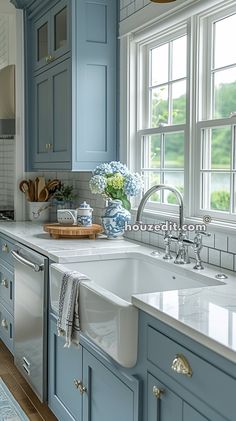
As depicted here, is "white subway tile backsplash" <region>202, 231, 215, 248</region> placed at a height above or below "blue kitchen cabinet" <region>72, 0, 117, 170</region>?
below

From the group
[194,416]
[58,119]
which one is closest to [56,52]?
[58,119]

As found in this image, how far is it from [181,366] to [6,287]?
2.45 meters

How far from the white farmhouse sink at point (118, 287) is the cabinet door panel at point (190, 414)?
12.9 inches

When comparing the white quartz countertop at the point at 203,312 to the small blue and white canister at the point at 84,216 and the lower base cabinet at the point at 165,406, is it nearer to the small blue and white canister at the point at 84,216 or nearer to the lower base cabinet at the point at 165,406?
the lower base cabinet at the point at 165,406

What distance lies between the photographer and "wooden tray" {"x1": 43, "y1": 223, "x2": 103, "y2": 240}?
3215mm

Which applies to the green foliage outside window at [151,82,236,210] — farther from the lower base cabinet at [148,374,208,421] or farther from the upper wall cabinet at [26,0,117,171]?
the lower base cabinet at [148,374,208,421]

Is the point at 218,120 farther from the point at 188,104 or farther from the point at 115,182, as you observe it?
the point at 115,182

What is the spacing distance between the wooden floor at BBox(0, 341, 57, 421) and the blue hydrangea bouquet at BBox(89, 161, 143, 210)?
1.29m

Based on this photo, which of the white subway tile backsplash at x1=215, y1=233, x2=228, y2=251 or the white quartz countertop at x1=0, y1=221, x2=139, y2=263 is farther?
the white quartz countertop at x1=0, y1=221, x2=139, y2=263

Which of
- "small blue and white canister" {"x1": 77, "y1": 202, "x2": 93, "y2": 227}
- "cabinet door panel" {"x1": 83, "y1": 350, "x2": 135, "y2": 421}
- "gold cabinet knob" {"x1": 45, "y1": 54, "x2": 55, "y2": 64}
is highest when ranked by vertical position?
"gold cabinet knob" {"x1": 45, "y1": 54, "x2": 55, "y2": 64}

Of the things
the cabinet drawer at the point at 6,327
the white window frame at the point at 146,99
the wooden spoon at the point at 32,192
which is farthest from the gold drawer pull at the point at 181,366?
the wooden spoon at the point at 32,192

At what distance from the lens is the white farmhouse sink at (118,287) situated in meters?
1.77

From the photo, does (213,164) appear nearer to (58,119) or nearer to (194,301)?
(194,301)

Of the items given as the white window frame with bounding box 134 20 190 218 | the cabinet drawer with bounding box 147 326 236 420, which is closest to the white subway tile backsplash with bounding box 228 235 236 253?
the white window frame with bounding box 134 20 190 218
